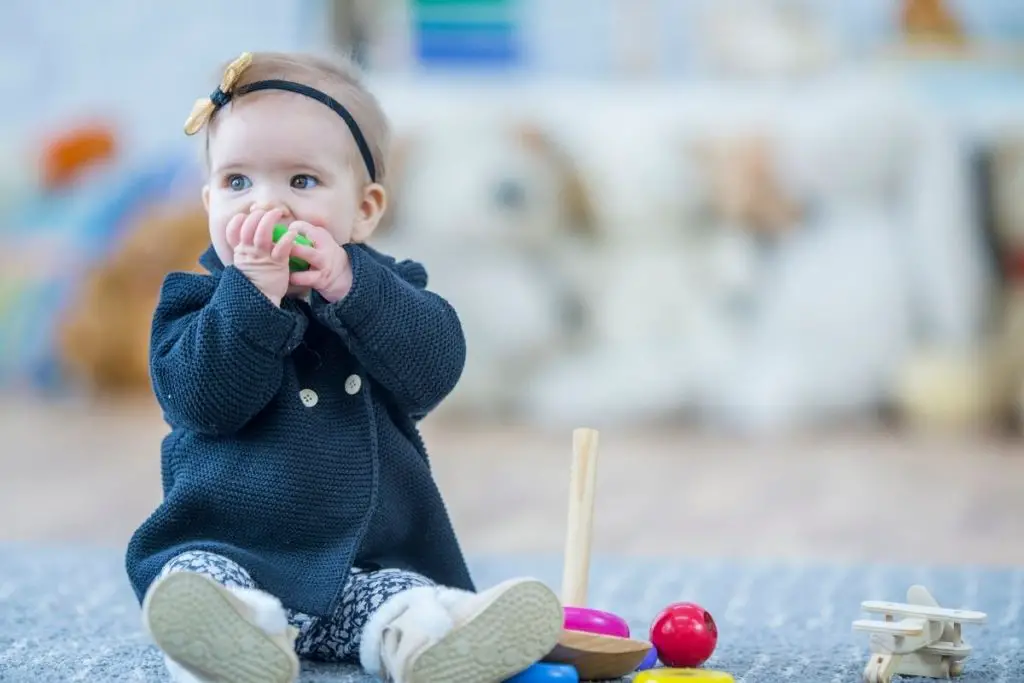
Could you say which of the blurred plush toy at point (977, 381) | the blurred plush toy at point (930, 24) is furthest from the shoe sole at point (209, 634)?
the blurred plush toy at point (930, 24)

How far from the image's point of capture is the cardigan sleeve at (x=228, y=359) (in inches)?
32.0

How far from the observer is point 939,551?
4.70 feet

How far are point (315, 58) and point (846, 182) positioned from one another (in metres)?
1.61

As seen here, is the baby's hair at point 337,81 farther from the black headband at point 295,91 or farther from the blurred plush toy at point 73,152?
the blurred plush toy at point 73,152

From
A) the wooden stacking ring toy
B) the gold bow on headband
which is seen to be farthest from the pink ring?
the gold bow on headband

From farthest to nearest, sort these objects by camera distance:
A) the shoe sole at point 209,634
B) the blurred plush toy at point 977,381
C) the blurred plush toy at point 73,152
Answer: the blurred plush toy at point 73,152 → the blurred plush toy at point 977,381 → the shoe sole at point 209,634

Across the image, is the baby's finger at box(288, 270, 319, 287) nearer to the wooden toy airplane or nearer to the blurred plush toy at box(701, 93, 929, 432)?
the wooden toy airplane

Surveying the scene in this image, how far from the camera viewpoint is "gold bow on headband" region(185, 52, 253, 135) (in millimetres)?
868

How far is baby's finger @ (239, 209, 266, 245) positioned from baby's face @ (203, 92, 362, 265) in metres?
0.02

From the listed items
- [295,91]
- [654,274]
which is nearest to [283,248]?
[295,91]

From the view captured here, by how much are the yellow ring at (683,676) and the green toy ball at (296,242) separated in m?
0.31

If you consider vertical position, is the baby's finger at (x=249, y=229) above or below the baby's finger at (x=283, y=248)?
above

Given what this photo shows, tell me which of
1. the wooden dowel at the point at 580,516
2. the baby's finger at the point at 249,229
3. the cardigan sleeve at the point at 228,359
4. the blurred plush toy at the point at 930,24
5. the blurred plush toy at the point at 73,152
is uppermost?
the blurred plush toy at the point at 930,24

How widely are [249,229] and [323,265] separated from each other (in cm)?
5
